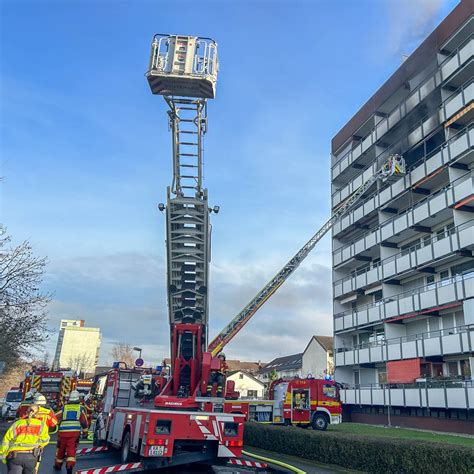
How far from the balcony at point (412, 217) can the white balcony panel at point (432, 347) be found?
6.99 metres

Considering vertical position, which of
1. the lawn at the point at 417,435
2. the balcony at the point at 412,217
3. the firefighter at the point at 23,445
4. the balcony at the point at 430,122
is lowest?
the lawn at the point at 417,435

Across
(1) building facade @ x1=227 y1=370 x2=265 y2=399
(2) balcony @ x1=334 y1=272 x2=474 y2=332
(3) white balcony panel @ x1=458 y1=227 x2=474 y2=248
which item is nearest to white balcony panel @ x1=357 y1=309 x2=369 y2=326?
(2) balcony @ x1=334 y1=272 x2=474 y2=332

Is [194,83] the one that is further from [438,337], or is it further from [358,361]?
[358,361]

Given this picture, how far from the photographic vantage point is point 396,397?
26719mm

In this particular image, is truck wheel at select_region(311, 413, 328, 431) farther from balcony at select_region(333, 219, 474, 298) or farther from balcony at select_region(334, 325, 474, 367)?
balcony at select_region(333, 219, 474, 298)

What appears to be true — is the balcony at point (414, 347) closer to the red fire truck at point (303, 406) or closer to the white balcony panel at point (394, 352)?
the white balcony panel at point (394, 352)

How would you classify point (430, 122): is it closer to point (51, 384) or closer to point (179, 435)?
point (179, 435)

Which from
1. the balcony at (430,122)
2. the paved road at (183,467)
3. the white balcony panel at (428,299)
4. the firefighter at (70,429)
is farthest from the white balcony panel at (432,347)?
the firefighter at (70,429)

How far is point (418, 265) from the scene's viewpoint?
27344 mm

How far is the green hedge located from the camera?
8.68 metres

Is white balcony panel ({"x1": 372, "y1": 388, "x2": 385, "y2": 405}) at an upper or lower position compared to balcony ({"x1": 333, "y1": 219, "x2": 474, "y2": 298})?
lower

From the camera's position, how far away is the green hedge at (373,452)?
8.68 m

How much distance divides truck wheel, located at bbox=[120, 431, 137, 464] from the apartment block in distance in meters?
16.4

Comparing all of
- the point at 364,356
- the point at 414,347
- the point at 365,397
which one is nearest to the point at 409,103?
the point at 414,347
